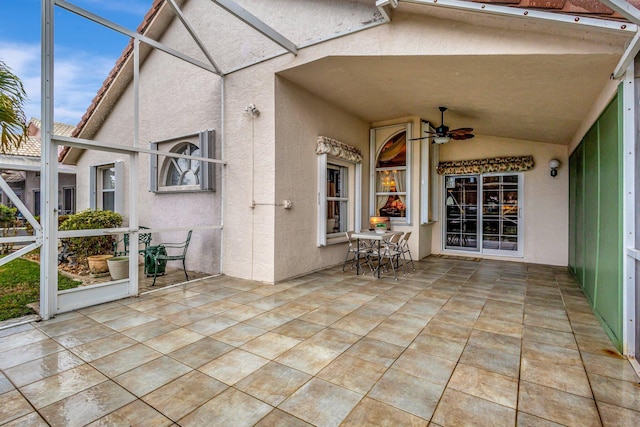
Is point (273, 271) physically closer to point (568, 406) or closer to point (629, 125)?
point (568, 406)

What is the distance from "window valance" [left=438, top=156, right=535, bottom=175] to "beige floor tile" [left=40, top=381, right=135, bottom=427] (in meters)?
7.64

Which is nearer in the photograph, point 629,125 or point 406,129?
point 629,125

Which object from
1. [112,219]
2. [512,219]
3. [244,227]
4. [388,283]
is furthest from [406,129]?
[112,219]

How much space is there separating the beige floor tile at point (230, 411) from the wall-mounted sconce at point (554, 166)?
7.37m

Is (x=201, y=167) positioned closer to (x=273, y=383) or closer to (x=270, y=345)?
(x=270, y=345)

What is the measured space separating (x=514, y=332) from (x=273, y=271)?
325cm

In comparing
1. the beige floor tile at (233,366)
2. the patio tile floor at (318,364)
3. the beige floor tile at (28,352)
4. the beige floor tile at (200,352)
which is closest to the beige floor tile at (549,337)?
the patio tile floor at (318,364)

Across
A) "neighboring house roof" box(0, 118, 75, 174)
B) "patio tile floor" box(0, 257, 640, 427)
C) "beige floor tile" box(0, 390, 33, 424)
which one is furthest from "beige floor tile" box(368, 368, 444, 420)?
"neighboring house roof" box(0, 118, 75, 174)

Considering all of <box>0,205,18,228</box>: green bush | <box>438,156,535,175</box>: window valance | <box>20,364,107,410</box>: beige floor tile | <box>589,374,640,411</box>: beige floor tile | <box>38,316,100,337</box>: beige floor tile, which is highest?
<box>438,156,535,175</box>: window valance

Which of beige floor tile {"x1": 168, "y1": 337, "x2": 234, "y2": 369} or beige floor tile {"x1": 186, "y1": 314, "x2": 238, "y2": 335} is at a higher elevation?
beige floor tile {"x1": 186, "y1": 314, "x2": 238, "y2": 335}

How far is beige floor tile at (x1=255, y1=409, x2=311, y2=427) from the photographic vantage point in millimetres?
1799

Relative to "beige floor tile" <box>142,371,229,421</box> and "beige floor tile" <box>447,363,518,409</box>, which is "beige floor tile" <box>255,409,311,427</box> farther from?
"beige floor tile" <box>447,363,518,409</box>

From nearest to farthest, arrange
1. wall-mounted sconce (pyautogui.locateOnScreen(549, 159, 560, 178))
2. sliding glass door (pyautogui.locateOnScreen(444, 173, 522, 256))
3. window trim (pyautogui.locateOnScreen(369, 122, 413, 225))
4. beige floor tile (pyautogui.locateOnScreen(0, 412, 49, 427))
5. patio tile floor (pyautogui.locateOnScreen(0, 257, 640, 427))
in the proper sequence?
→ beige floor tile (pyautogui.locateOnScreen(0, 412, 49, 427))
patio tile floor (pyautogui.locateOnScreen(0, 257, 640, 427))
wall-mounted sconce (pyautogui.locateOnScreen(549, 159, 560, 178))
window trim (pyautogui.locateOnScreen(369, 122, 413, 225))
sliding glass door (pyautogui.locateOnScreen(444, 173, 522, 256))

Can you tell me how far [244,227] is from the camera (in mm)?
5242
